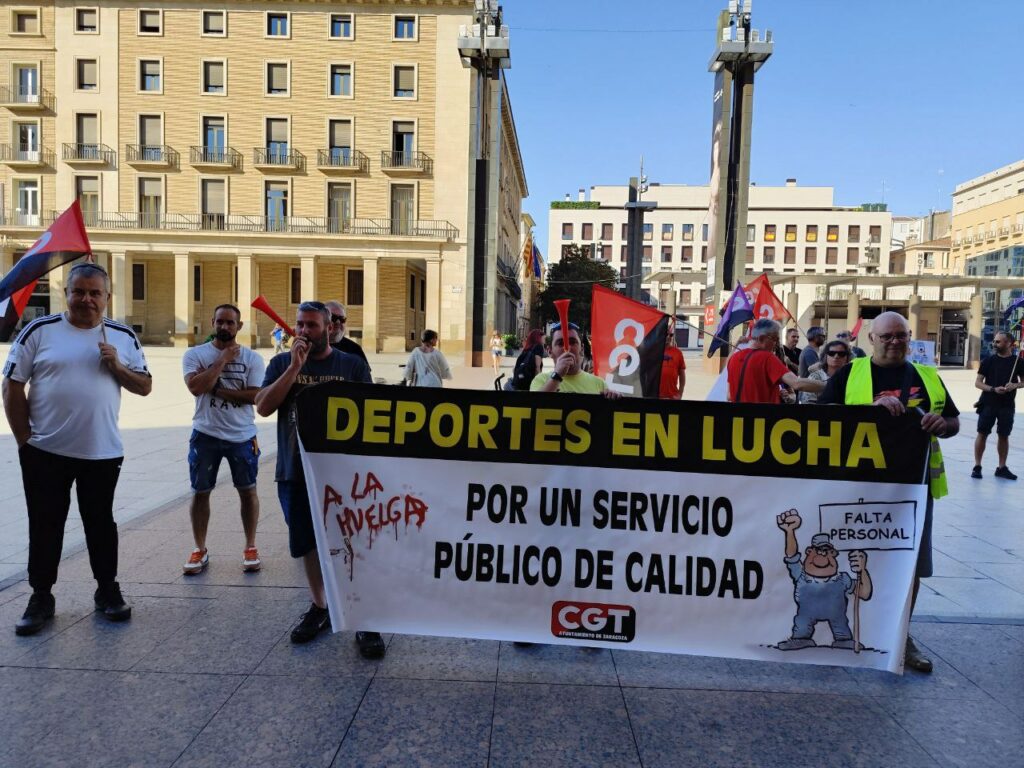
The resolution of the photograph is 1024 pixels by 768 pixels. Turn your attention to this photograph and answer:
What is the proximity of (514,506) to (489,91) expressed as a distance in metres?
28.8

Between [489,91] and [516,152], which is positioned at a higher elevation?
[516,152]

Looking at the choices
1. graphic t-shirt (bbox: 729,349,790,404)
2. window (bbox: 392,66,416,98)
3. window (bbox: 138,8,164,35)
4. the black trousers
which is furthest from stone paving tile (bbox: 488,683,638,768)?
window (bbox: 138,8,164,35)

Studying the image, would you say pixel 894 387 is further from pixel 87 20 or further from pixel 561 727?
pixel 87 20

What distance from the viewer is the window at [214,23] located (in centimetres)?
3994

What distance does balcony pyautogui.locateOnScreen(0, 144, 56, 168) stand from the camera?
40.2 meters

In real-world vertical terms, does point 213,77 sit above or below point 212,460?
above

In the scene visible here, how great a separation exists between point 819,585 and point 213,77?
44778mm

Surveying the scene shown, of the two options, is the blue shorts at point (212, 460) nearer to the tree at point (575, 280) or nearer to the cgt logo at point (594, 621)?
the cgt logo at point (594, 621)

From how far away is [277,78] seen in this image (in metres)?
40.3

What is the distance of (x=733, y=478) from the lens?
346 cm

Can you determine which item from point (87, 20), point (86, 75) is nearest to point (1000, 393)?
point (86, 75)

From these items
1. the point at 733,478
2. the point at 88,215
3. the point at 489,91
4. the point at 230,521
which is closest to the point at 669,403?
the point at 733,478

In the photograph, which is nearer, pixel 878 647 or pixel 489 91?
pixel 878 647

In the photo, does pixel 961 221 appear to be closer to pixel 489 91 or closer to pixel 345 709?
pixel 489 91
